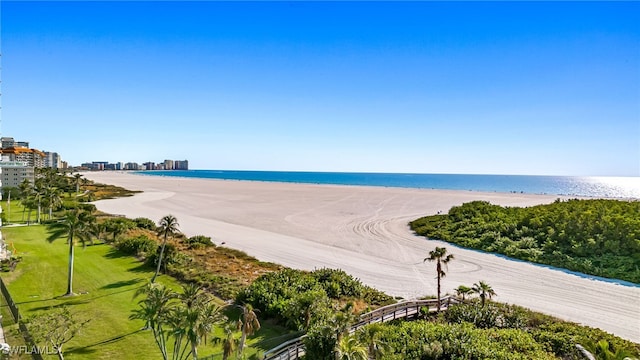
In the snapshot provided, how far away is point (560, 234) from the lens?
147ft

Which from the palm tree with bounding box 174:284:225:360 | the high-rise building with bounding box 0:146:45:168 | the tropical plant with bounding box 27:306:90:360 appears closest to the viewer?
the palm tree with bounding box 174:284:225:360

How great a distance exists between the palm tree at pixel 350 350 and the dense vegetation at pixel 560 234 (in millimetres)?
33250

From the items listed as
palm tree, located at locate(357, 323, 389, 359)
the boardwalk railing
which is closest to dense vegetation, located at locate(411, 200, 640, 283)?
the boardwalk railing

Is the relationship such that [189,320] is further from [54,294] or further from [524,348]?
[54,294]

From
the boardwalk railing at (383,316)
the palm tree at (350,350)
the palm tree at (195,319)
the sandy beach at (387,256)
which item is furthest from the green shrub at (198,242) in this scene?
the palm tree at (350,350)

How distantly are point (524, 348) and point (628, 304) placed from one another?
16.0 metres

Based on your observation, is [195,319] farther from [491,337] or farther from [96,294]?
[96,294]

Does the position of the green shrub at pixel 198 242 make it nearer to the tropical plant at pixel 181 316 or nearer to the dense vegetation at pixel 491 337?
the tropical plant at pixel 181 316

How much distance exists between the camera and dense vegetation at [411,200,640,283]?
125 ft

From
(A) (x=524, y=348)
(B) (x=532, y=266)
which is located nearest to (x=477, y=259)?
(B) (x=532, y=266)

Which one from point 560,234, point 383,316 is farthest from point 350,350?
point 560,234

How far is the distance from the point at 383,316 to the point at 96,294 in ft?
74.3

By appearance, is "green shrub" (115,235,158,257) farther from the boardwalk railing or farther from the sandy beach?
the boardwalk railing

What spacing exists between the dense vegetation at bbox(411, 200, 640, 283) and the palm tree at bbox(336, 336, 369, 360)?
33.2m
